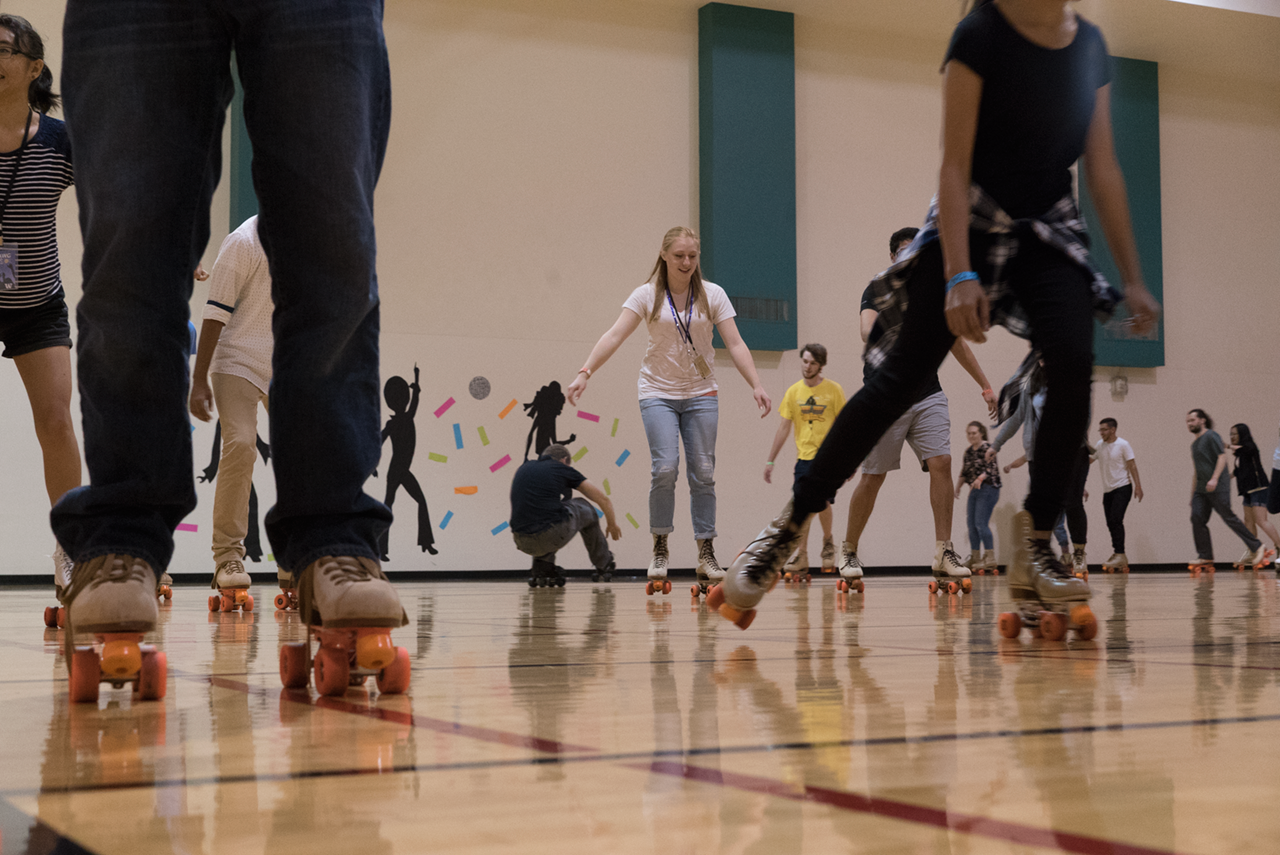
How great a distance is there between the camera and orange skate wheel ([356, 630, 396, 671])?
1.48 meters

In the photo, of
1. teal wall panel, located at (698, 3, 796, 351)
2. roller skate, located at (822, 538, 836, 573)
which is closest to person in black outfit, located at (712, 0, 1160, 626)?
roller skate, located at (822, 538, 836, 573)

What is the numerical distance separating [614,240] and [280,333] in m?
9.68

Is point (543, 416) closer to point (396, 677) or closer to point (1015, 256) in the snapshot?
point (1015, 256)

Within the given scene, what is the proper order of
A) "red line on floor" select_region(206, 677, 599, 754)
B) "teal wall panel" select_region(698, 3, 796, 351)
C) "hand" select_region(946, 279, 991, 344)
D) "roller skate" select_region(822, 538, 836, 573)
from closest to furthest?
"red line on floor" select_region(206, 677, 599, 754) < "hand" select_region(946, 279, 991, 344) < "roller skate" select_region(822, 538, 836, 573) < "teal wall panel" select_region(698, 3, 796, 351)

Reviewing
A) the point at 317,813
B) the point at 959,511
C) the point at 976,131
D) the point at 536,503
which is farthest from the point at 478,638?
the point at 959,511

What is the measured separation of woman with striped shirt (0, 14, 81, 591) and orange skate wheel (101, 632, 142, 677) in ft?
4.78

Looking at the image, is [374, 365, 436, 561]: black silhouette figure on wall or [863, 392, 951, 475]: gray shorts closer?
[863, 392, 951, 475]: gray shorts

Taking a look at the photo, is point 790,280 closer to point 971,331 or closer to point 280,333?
point 971,331

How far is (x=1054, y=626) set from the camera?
2.54 m

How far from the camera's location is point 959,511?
41.1 ft

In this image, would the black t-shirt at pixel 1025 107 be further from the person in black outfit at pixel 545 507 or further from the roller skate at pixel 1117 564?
the roller skate at pixel 1117 564

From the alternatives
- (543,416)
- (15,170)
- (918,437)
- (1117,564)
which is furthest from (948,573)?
(1117,564)

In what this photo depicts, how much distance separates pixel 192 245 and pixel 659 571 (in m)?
4.32

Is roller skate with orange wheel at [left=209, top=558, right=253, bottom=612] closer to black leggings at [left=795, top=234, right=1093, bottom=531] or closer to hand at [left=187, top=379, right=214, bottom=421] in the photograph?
hand at [left=187, top=379, right=214, bottom=421]
